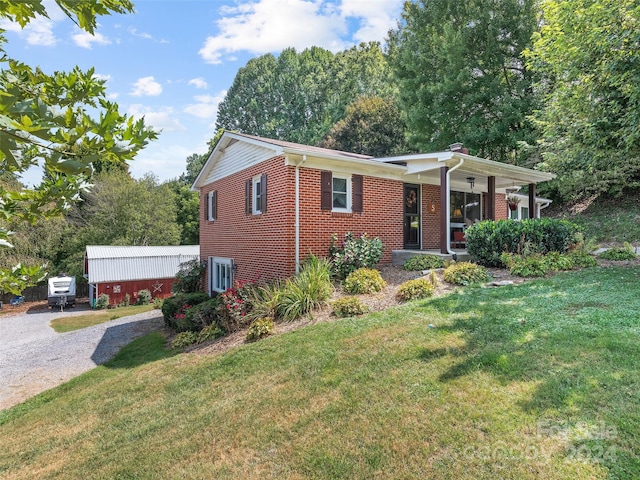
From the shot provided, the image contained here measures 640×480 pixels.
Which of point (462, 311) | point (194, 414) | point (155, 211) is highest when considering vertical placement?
point (155, 211)

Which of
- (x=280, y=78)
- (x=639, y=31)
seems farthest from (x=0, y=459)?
(x=280, y=78)

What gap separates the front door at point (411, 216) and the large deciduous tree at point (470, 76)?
9.81 meters

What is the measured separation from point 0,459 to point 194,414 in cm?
269

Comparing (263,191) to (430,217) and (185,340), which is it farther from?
(430,217)

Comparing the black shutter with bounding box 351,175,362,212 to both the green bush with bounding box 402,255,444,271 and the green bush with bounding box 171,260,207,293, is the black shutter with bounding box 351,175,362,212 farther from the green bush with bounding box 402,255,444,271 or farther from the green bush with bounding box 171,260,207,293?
the green bush with bounding box 171,260,207,293

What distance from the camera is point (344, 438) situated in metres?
3.30

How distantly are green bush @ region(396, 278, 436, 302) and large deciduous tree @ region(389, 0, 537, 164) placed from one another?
14996 millimetres

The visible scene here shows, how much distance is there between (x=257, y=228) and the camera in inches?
428

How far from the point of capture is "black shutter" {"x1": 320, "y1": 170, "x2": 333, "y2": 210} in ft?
32.3

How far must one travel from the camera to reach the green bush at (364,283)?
8148mm

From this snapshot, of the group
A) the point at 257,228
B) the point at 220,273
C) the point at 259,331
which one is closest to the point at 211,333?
the point at 259,331

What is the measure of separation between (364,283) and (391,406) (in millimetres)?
4670

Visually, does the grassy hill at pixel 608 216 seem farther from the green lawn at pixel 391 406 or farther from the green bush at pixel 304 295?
the green bush at pixel 304 295

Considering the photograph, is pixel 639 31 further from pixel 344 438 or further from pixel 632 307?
pixel 344 438
